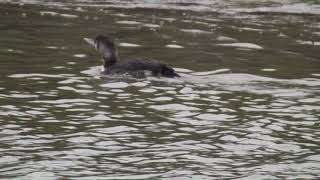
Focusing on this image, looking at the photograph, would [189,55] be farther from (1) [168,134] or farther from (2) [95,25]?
(1) [168,134]

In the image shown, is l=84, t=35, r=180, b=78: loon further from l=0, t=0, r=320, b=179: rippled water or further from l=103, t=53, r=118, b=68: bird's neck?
l=0, t=0, r=320, b=179: rippled water

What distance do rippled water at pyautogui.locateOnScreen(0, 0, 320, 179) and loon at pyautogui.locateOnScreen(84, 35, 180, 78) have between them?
19 cm

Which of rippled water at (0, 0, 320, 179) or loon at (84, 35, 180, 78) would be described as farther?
loon at (84, 35, 180, 78)

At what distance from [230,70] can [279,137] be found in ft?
20.6

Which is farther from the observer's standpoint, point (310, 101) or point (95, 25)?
point (95, 25)

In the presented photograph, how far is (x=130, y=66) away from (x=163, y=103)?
110 inches

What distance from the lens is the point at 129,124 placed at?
13.8m

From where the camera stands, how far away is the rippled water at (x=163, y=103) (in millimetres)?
11523

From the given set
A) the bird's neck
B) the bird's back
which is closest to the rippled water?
the bird's back

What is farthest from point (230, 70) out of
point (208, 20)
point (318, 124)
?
point (208, 20)

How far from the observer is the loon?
17.8m

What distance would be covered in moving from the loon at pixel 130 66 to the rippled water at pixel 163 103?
0.63 feet

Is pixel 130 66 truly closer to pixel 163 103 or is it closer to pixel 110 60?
pixel 110 60

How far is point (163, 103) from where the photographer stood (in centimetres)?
1553
